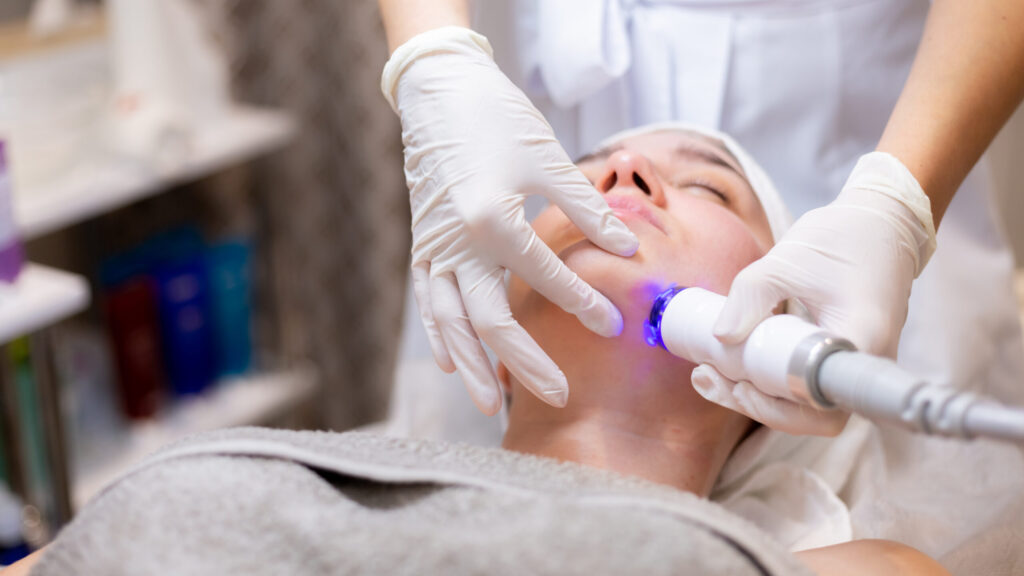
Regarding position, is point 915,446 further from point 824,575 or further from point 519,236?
point 519,236

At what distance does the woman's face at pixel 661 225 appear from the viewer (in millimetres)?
1015

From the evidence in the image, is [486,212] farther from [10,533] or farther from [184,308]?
[184,308]

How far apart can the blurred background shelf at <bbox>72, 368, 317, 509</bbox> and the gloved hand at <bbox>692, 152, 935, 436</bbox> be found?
125 centimetres

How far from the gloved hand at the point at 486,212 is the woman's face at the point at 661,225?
25mm

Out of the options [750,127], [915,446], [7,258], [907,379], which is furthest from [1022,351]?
[7,258]

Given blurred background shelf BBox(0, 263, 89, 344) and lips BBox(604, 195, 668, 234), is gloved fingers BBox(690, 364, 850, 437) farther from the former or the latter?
blurred background shelf BBox(0, 263, 89, 344)

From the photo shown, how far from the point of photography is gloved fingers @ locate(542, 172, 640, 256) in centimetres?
99

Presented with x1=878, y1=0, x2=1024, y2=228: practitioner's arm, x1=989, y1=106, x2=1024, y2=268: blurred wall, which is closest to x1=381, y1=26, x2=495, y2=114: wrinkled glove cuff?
x1=878, y1=0, x2=1024, y2=228: practitioner's arm

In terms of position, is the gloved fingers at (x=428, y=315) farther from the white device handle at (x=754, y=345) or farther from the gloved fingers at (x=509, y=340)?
the white device handle at (x=754, y=345)

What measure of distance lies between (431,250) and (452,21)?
0.94ft

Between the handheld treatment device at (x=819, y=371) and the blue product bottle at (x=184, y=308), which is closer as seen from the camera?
the handheld treatment device at (x=819, y=371)

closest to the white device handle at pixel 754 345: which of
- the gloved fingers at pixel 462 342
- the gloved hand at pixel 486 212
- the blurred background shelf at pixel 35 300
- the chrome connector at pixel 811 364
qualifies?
the chrome connector at pixel 811 364

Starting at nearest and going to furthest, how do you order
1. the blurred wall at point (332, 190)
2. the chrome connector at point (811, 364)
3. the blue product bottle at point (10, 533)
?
the chrome connector at point (811, 364)
the blue product bottle at point (10, 533)
the blurred wall at point (332, 190)

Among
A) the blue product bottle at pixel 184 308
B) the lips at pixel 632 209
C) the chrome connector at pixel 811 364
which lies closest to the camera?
the chrome connector at pixel 811 364
